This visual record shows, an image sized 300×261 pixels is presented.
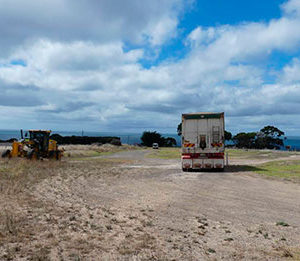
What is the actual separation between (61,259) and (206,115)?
17.3m

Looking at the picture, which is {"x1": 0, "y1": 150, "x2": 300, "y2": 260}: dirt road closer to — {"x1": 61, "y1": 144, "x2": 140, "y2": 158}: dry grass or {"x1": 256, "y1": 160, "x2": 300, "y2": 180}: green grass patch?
{"x1": 256, "y1": 160, "x2": 300, "y2": 180}: green grass patch

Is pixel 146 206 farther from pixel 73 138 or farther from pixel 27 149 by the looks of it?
pixel 73 138

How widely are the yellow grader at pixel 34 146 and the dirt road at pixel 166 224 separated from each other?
1486 cm

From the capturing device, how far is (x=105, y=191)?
483 inches

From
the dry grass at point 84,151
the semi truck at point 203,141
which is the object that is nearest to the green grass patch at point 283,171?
the semi truck at point 203,141

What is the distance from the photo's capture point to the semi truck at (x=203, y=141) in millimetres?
20500

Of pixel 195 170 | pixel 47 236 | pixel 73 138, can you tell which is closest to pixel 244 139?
pixel 73 138

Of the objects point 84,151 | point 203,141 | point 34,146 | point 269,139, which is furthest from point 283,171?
point 269,139

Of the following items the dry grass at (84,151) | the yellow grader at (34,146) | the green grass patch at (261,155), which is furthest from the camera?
the dry grass at (84,151)

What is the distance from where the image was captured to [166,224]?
23.6 feet

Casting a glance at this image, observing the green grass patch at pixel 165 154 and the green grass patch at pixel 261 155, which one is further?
the green grass patch at pixel 165 154

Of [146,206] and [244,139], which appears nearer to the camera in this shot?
[146,206]

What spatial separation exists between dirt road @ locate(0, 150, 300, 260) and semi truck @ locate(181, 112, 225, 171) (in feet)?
26.7

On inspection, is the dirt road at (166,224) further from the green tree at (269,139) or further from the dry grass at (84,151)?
the green tree at (269,139)
